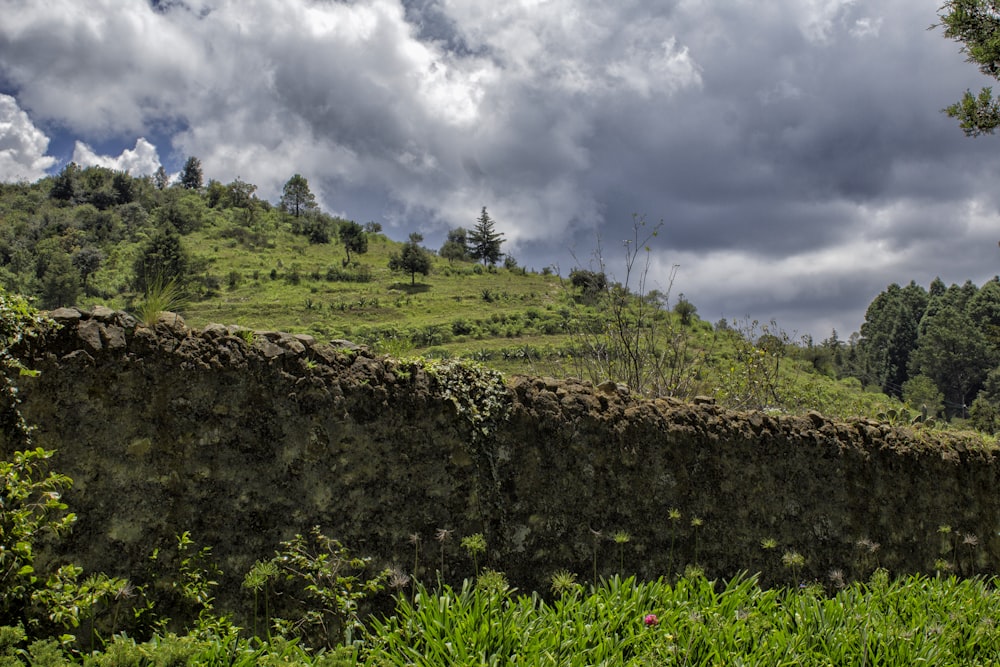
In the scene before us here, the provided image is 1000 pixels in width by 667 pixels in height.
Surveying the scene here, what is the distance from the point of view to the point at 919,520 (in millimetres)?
6277

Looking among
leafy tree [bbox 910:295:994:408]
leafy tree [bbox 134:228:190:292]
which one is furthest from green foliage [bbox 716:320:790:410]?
leafy tree [bbox 910:295:994:408]

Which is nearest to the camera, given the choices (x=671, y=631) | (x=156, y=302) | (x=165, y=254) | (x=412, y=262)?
(x=671, y=631)

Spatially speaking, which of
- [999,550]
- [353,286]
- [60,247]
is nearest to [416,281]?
[353,286]

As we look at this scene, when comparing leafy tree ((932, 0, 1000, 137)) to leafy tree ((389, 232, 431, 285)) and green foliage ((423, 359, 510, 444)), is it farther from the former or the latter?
leafy tree ((389, 232, 431, 285))

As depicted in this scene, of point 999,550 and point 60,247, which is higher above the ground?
point 60,247

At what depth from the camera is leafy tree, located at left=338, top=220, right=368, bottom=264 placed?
5366cm

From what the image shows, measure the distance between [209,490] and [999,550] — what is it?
757 cm

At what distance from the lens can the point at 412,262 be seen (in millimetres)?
46719

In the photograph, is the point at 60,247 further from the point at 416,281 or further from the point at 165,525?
the point at 165,525

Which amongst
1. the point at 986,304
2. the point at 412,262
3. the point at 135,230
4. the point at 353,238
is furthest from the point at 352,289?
the point at 986,304

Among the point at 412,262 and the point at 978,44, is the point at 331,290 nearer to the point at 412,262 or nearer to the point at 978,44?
the point at 412,262

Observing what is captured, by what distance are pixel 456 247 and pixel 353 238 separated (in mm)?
12124

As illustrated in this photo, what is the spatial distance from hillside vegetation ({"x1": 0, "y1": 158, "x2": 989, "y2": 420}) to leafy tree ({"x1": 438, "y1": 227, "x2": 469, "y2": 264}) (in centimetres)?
23

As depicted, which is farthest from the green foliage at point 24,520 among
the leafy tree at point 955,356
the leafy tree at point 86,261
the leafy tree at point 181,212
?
the leafy tree at point 955,356
